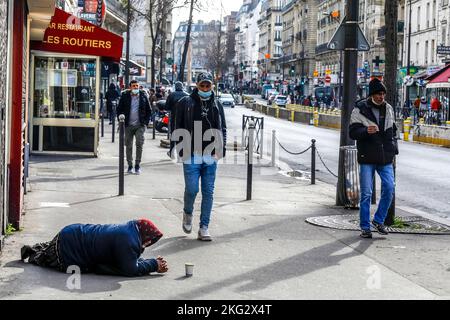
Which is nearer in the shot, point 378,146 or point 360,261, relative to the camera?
point 360,261

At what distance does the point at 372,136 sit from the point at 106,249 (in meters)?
4.27

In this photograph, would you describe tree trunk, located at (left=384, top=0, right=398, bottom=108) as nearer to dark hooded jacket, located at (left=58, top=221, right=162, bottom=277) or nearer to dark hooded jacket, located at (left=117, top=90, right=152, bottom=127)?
dark hooded jacket, located at (left=58, top=221, right=162, bottom=277)

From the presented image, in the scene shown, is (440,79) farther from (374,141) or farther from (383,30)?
(374,141)

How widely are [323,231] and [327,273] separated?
2.87 m

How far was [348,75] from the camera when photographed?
14031 mm

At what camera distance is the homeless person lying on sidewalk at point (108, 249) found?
808 cm

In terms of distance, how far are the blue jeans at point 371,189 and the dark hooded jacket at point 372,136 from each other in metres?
0.12

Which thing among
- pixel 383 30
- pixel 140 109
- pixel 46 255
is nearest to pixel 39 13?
pixel 140 109

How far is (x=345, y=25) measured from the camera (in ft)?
45.9

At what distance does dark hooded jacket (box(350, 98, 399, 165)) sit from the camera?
11203 mm

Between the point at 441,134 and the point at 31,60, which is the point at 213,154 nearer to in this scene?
the point at 31,60

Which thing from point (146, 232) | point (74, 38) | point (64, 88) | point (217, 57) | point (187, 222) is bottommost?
point (187, 222)

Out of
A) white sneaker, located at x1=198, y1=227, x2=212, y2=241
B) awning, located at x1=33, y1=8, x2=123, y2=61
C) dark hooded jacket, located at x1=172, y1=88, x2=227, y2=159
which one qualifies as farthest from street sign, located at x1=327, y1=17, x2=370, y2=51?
awning, located at x1=33, y1=8, x2=123, y2=61
